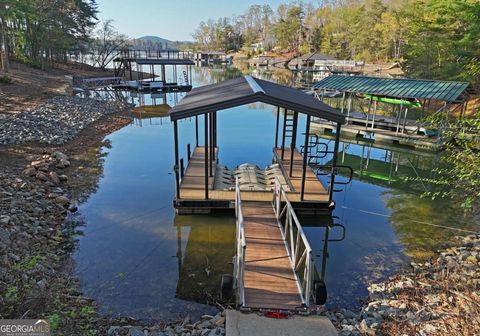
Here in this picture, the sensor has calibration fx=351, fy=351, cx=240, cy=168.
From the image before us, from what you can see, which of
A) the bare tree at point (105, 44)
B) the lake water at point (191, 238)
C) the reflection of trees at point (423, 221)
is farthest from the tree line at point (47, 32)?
the reflection of trees at point (423, 221)

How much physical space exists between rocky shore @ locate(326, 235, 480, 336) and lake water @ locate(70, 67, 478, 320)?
0.49 metres

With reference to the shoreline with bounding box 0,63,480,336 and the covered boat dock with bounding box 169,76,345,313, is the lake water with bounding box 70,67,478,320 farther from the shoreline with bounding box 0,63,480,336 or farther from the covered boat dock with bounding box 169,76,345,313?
the covered boat dock with bounding box 169,76,345,313

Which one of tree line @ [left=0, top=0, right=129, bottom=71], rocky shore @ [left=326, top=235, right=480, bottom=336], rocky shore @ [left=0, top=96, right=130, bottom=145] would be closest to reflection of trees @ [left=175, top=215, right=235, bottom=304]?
rocky shore @ [left=326, top=235, right=480, bottom=336]

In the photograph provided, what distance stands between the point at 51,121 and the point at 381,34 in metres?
56.7

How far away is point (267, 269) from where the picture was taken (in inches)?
258

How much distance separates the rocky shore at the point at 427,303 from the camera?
15.9ft

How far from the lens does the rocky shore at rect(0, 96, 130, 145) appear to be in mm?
14492

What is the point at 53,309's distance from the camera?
4.89 metres

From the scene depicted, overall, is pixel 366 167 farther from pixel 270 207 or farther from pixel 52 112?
pixel 52 112

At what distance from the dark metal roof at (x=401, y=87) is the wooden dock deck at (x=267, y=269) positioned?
12977 mm

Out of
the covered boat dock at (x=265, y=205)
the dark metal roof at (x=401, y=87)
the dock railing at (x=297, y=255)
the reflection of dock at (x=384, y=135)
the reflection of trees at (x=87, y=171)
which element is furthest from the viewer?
the reflection of dock at (x=384, y=135)

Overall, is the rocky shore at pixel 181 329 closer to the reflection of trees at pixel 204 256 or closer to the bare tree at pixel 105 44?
the reflection of trees at pixel 204 256

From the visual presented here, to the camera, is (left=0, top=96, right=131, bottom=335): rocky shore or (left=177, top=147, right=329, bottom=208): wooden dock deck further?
(left=177, top=147, right=329, bottom=208): wooden dock deck

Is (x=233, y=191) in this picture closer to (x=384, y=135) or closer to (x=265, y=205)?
(x=265, y=205)
